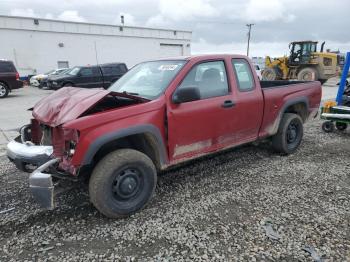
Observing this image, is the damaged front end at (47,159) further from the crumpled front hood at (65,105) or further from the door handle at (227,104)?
the door handle at (227,104)

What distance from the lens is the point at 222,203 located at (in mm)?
3773

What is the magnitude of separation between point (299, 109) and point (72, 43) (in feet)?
100

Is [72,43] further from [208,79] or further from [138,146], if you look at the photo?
[138,146]

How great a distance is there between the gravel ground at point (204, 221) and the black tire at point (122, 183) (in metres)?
0.18

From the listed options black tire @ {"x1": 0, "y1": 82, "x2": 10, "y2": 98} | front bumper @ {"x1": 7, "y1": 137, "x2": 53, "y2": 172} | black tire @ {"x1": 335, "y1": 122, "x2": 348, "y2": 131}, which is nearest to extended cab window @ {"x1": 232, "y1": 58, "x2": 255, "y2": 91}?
front bumper @ {"x1": 7, "y1": 137, "x2": 53, "y2": 172}

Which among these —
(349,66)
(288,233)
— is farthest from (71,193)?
(349,66)

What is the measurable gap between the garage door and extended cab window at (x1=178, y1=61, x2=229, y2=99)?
35.3 meters

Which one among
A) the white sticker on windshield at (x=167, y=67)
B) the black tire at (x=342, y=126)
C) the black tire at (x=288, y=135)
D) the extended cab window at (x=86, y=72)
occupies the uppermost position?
the white sticker on windshield at (x=167, y=67)

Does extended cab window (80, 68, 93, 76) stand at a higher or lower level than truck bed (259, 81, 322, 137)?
higher

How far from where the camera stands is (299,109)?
588cm

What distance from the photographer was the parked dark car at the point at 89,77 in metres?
17.4

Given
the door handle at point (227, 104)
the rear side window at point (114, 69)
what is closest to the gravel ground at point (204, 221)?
the door handle at point (227, 104)

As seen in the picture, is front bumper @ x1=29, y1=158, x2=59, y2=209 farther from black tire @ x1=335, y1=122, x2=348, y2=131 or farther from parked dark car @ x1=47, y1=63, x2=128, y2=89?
parked dark car @ x1=47, y1=63, x2=128, y2=89

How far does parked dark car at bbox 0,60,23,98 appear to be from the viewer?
16.1 m
